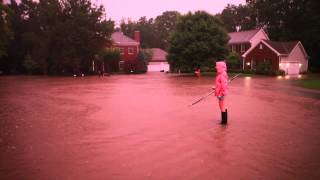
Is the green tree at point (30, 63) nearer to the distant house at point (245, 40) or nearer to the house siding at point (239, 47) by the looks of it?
the distant house at point (245, 40)

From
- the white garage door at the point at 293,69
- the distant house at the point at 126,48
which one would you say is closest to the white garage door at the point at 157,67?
the distant house at the point at 126,48

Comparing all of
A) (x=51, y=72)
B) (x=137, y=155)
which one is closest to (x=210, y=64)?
(x=51, y=72)

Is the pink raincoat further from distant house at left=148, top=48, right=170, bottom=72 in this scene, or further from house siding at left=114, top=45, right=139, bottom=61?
distant house at left=148, top=48, right=170, bottom=72

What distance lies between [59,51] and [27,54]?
38.3 ft

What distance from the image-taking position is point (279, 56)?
5497cm

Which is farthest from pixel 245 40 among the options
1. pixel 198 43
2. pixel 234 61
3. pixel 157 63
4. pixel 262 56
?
pixel 157 63

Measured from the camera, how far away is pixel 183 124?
38.3 ft

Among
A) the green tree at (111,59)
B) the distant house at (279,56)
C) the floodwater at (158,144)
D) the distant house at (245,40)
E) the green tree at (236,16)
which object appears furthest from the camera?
the green tree at (236,16)

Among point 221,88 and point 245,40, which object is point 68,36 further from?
point 221,88

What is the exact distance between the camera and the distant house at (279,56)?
2191 inches

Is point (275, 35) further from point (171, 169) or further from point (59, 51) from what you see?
point (171, 169)

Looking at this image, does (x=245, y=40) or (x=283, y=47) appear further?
(x=245, y=40)

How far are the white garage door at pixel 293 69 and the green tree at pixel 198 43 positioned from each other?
39.7 feet

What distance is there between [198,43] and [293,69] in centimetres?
1800
